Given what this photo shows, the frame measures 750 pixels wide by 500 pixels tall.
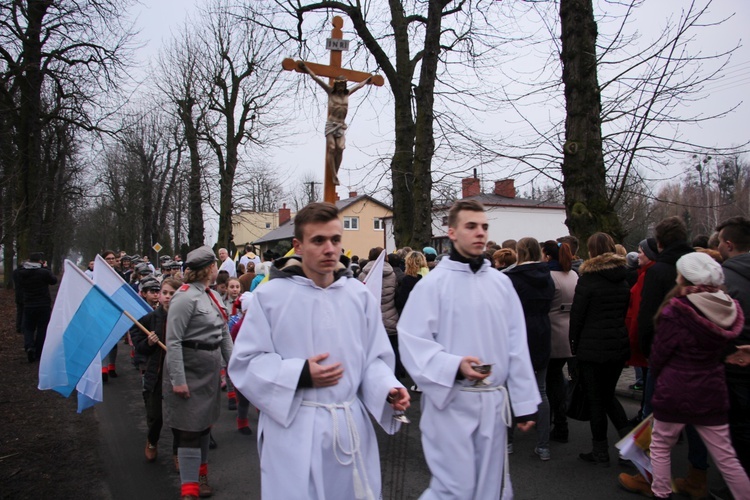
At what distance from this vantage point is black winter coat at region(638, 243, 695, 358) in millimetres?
4691

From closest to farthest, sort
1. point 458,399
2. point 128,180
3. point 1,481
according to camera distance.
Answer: point 458,399
point 1,481
point 128,180

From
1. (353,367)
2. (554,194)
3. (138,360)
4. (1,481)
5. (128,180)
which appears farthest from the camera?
(128,180)

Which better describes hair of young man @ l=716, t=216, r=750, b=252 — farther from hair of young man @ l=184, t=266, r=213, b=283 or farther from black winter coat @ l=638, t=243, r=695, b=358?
hair of young man @ l=184, t=266, r=213, b=283

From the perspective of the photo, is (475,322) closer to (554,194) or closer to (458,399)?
(458,399)

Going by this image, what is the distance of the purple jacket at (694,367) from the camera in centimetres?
366

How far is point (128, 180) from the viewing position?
38906 mm

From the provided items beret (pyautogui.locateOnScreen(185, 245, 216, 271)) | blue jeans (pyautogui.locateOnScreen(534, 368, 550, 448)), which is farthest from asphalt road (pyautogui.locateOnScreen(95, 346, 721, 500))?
beret (pyautogui.locateOnScreen(185, 245, 216, 271))

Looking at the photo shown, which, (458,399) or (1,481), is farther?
(1,481)

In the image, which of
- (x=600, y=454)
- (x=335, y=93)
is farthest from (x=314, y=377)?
(x=335, y=93)

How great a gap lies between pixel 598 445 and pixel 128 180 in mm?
39881

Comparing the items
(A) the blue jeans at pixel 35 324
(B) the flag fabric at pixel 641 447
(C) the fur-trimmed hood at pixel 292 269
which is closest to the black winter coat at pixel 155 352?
(C) the fur-trimmed hood at pixel 292 269

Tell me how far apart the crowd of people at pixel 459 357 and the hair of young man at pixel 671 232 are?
0.01 meters

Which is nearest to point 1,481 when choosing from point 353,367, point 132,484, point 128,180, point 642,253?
point 132,484

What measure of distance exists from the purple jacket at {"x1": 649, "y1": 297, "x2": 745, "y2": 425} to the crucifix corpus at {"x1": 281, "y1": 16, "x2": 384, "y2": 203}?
12.4ft
